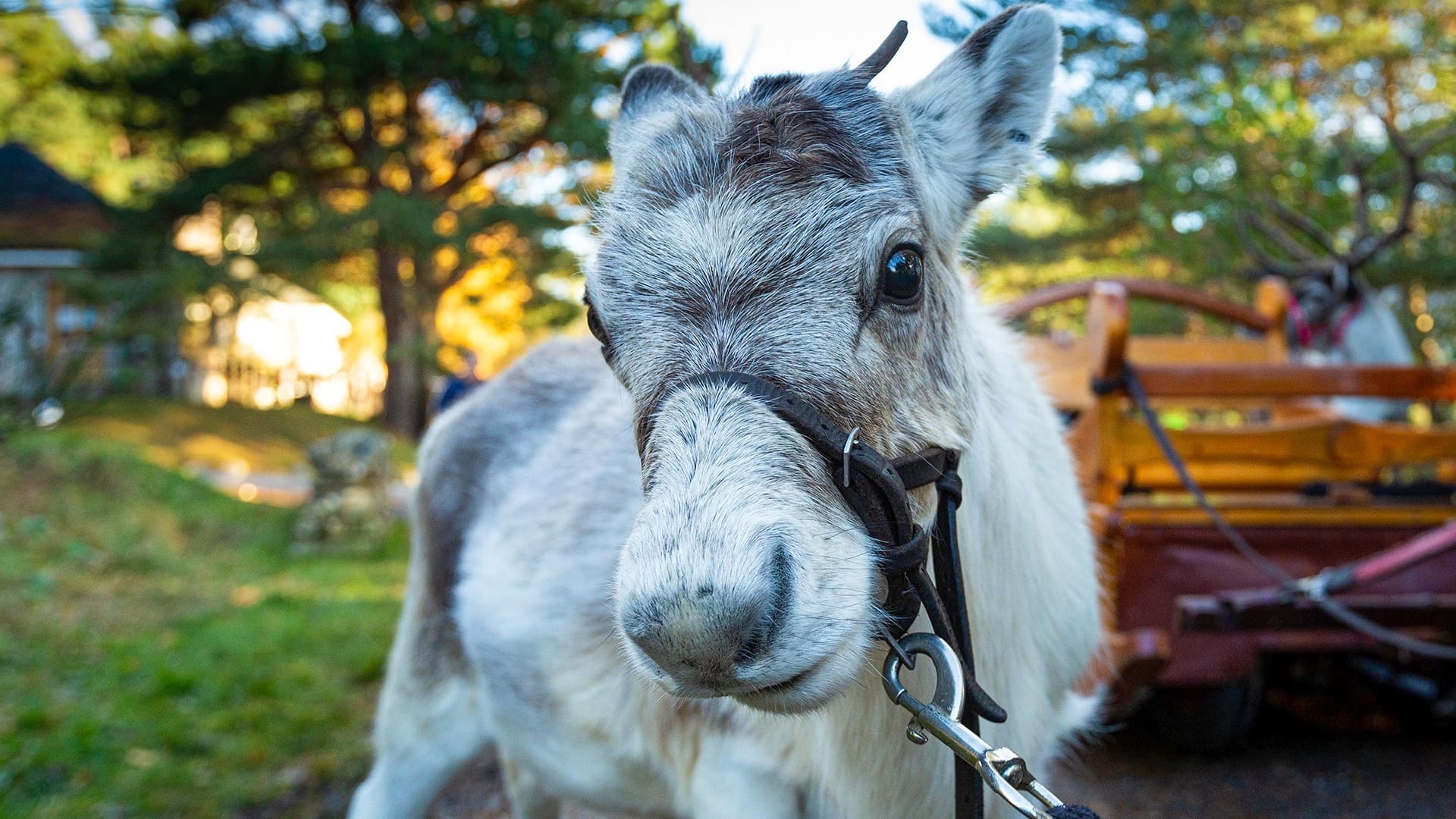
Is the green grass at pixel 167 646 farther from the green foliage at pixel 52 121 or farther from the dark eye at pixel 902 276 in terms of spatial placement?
the green foliage at pixel 52 121

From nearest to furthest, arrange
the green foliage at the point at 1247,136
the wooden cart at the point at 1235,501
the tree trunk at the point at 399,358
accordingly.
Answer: the wooden cart at the point at 1235,501 < the green foliage at the point at 1247,136 < the tree trunk at the point at 399,358

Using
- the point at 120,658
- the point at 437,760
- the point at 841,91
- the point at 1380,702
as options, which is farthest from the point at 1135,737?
the point at 120,658

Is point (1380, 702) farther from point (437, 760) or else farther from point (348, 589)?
point (348, 589)

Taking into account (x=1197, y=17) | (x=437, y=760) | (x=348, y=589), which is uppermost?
(x=1197, y=17)

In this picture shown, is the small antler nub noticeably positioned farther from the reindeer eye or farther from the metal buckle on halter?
the metal buckle on halter

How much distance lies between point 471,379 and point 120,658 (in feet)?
13.7

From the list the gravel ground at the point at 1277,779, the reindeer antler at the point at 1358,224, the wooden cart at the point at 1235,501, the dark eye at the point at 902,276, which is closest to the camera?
the dark eye at the point at 902,276

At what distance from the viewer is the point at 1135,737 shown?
5391 millimetres

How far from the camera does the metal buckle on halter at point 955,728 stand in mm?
1377

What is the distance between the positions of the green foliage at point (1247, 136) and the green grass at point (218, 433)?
41.8 feet

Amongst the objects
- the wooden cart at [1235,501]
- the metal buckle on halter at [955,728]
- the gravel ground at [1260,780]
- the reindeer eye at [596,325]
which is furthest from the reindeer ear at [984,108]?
the gravel ground at [1260,780]

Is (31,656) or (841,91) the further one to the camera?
(31,656)

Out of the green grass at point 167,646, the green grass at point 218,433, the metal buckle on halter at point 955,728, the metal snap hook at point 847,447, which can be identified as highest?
the metal snap hook at point 847,447

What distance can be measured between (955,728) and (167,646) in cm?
706
